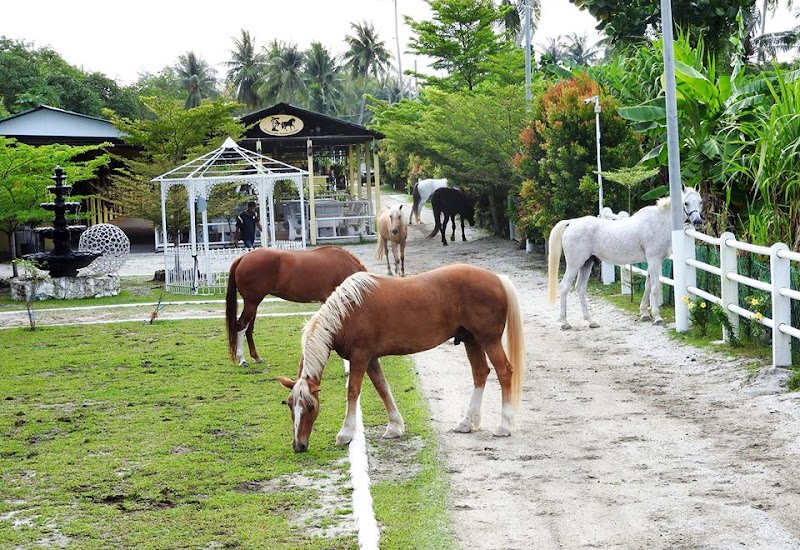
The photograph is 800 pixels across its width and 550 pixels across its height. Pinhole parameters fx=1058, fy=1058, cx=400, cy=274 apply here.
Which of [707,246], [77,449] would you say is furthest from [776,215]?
[77,449]

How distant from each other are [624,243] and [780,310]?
4438 mm

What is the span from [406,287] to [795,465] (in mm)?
3138

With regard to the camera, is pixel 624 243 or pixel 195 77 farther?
pixel 195 77

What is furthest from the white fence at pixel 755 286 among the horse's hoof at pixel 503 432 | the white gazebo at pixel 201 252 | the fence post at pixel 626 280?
the white gazebo at pixel 201 252

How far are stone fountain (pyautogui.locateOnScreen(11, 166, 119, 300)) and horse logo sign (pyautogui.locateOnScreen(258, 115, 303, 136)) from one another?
11.5m

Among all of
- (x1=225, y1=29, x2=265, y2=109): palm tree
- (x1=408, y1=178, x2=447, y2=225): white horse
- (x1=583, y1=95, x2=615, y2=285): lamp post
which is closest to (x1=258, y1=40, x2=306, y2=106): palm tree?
(x1=225, y1=29, x2=265, y2=109): palm tree

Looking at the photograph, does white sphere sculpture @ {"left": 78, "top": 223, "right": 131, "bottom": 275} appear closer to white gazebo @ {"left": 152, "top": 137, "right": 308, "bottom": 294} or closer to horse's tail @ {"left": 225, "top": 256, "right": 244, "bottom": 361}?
white gazebo @ {"left": 152, "top": 137, "right": 308, "bottom": 294}

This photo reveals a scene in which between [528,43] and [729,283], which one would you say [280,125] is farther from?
[729,283]

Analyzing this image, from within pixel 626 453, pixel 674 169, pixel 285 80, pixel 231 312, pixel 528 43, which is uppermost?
pixel 285 80

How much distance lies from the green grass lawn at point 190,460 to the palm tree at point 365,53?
68.2 m

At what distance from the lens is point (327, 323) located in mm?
8016

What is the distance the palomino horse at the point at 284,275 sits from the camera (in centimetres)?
1228

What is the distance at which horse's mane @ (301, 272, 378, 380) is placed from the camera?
785 centimetres

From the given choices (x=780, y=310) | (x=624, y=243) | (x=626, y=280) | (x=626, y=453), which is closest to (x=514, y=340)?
(x=626, y=453)
